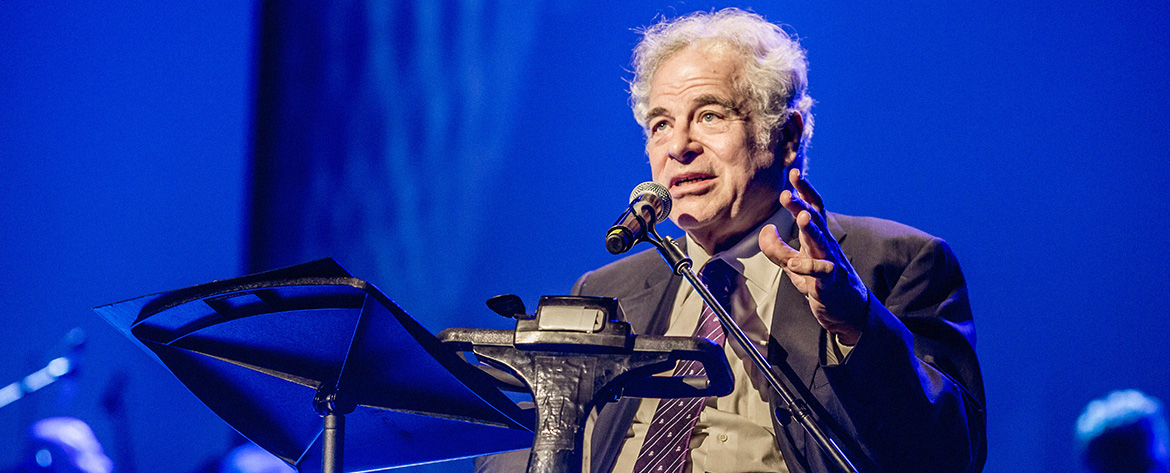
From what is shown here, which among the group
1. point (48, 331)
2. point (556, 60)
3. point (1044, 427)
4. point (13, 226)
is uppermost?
point (556, 60)

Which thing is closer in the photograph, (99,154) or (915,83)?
(915,83)

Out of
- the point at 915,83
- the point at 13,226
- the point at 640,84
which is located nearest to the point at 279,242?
the point at 13,226

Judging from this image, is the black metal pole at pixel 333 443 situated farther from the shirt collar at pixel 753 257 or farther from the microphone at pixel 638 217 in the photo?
the shirt collar at pixel 753 257

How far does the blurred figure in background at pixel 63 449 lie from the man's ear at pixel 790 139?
260cm

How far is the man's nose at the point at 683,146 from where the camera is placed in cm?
199

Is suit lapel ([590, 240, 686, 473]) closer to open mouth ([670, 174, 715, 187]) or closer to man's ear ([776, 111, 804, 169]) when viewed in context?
open mouth ([670, 174, 715, 187])

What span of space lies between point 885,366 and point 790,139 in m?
1.01

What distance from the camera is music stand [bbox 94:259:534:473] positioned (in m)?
0.95

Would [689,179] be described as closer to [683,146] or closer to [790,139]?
[683,146]

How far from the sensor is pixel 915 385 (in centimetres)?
129

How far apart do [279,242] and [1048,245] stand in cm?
301

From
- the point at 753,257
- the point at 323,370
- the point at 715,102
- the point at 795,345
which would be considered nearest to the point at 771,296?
the point at 753,257

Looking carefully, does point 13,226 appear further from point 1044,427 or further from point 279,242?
point 1044,427

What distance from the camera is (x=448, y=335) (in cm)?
118
